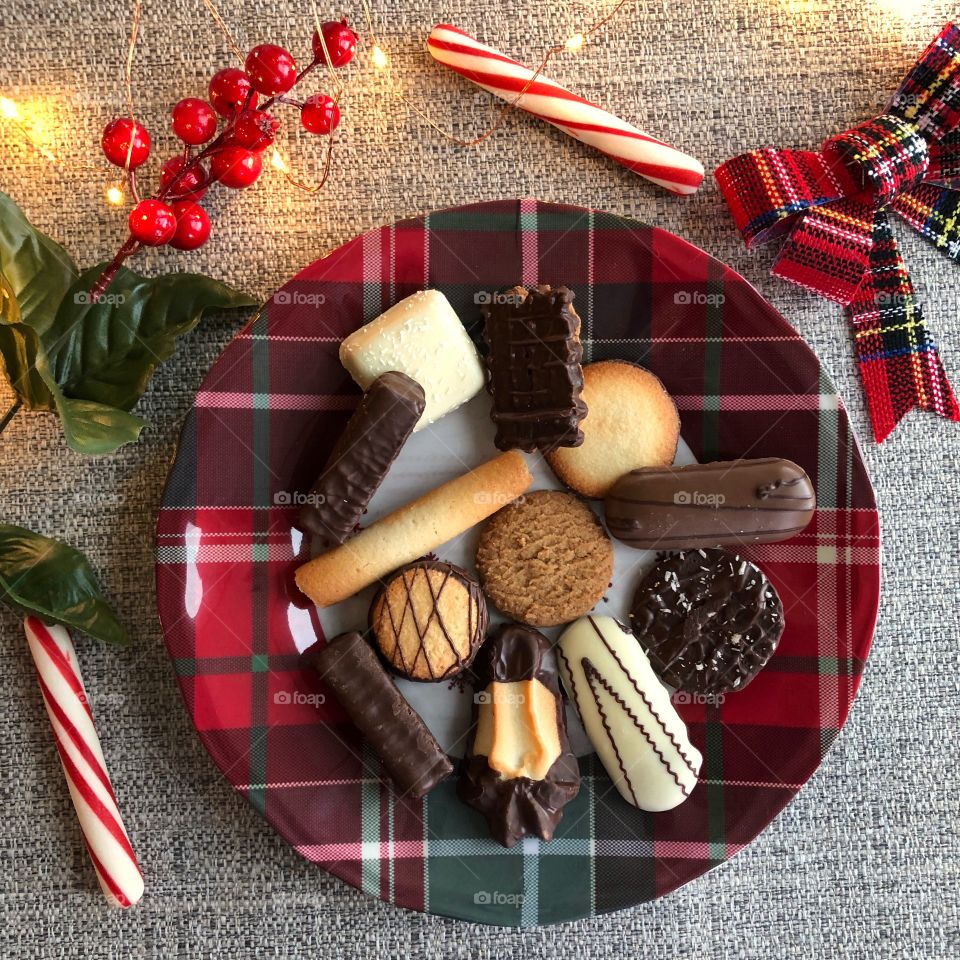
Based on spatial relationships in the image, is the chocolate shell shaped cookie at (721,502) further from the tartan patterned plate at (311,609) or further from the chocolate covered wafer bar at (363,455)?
the chocolate covered wafer bar at (363,455)

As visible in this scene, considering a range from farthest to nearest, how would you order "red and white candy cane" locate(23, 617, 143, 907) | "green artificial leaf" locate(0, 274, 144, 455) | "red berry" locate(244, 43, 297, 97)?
"red and white candy cane" locate(23, 617, 143, 907)
"red berry" locate(244, 43, 297, 97)
"green artificial leaf" locate(0, 274, 144, 455)

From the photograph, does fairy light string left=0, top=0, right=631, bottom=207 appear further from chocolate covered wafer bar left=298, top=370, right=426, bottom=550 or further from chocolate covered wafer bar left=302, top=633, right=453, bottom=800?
chocolate covered wafer bar left=302, top=633, right=453, bottom=800

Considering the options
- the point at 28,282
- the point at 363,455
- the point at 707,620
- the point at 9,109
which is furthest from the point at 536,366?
the point at 9,109

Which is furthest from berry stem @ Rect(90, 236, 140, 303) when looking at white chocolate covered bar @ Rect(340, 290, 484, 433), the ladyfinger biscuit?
the ladyfinger biscuit

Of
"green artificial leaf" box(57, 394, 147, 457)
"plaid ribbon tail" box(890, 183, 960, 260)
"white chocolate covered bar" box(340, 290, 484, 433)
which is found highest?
"plaid ribbon tail" box(890, 183, 960, 260)

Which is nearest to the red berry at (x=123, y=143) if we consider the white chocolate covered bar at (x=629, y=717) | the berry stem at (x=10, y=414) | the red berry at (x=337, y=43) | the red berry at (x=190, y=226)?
the red berry at (x=190, y=226)

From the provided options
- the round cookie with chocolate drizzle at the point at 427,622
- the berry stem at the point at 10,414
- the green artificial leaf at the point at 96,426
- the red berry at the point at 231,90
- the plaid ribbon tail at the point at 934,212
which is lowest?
the round cookie with chocolate drizzle at the point at 427,622
